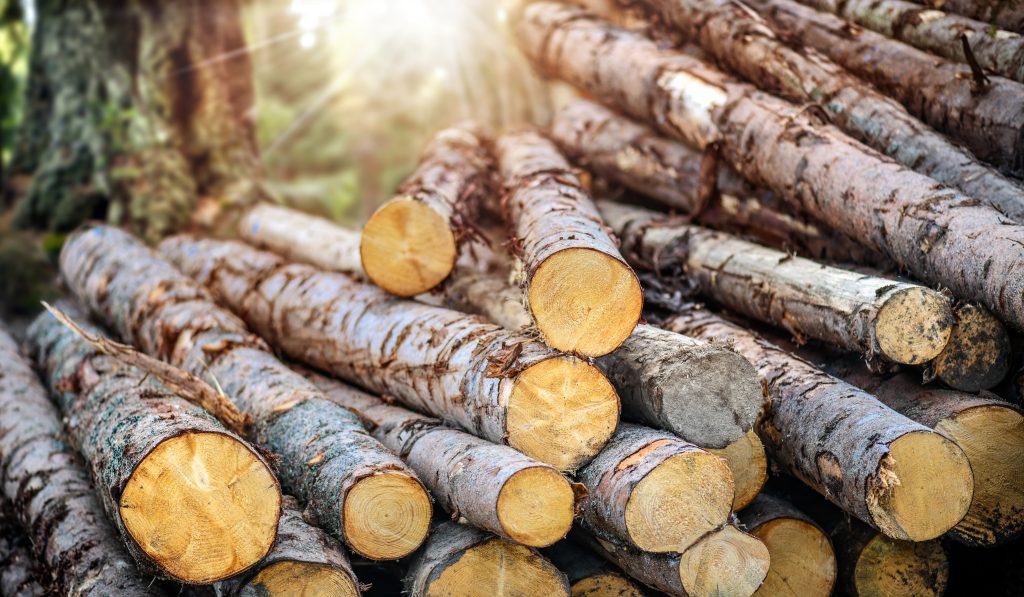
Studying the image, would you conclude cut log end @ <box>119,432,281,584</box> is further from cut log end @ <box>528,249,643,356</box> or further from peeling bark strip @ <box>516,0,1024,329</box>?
peeling bark strip @ <box>516,0,1024,329</box>

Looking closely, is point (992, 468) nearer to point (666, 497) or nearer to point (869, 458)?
point (869, 458)

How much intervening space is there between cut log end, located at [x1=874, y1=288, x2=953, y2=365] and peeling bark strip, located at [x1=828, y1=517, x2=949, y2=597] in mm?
734

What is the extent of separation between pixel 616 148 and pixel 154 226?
3654mm

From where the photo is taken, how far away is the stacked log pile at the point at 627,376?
2.92 m

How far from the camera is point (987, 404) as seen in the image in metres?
3.29

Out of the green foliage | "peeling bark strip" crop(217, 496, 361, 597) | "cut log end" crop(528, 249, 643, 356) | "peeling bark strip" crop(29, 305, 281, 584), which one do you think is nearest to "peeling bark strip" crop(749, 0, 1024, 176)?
"cut log end" crop(528, 249, 643, 356)

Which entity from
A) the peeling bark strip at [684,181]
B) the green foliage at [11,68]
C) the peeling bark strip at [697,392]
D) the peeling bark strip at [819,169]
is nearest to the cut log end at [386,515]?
the peeling bark strip at [697,392]

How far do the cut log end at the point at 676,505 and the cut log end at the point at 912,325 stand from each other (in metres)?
0.94

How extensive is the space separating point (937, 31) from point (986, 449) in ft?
8.44

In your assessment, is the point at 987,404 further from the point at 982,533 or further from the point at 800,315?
the point at 800,315

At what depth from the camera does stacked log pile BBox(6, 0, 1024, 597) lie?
2.92 m

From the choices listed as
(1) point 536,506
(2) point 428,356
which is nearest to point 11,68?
(2) point 428,356

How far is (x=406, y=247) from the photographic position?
4.16m

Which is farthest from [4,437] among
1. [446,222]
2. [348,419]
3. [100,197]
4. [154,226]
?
[100,197]
